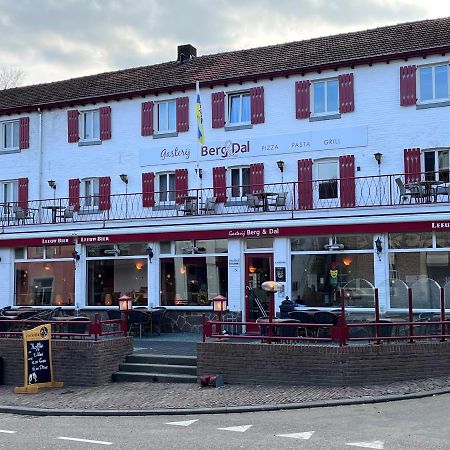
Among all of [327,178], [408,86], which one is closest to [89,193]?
[327,178]

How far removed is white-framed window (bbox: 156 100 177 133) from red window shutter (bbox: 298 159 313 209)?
4.95 m

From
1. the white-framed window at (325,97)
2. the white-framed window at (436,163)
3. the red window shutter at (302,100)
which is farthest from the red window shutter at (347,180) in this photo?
the white-framed window at (436,163)

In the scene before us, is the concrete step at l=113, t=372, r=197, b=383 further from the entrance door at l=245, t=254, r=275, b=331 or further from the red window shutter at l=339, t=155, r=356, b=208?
the red window shutter at l=339, t=155, r=356, b=208

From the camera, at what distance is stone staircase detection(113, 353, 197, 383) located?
49.3ft

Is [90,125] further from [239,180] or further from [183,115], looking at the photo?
[239,180]

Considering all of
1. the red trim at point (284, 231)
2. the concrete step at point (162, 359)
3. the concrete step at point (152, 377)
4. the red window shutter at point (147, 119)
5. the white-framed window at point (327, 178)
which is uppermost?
the red window shutter at point (147, 119)

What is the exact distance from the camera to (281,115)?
23109 mm

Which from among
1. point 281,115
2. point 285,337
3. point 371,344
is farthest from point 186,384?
point 281,115

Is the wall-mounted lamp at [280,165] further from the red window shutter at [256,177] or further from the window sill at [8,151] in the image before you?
the window sill at [8,151]

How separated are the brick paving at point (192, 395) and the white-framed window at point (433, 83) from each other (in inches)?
402

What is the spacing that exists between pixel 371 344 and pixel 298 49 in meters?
13.6

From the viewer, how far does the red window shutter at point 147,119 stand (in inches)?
982

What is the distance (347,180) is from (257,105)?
4127 millimetres

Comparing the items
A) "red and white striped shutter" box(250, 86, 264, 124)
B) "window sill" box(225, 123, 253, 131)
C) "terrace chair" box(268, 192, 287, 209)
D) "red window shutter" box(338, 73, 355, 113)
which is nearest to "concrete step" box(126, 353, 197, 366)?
"terrace chair" box(268, 192, 287, 209)
